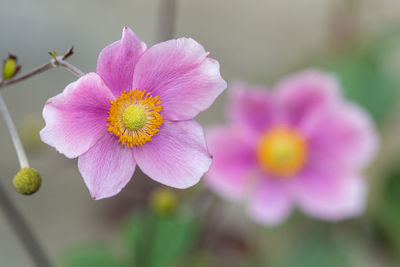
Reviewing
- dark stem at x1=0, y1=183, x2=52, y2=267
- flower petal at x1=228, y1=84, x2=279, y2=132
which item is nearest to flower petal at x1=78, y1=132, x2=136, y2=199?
dark stem at x1=0, y1=183, x2=52, y2=267

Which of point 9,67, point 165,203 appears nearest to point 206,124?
point 165,203

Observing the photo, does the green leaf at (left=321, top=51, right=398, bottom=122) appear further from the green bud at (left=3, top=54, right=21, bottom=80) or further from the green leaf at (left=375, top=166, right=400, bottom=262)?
the green bud at (left=3, top=54, right=21, bottom=80)

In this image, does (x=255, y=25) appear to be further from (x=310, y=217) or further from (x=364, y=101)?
(x=310, y=217)

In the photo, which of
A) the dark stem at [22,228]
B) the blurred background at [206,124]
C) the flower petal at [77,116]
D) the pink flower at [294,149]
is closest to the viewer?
the flower petal at [77,116]

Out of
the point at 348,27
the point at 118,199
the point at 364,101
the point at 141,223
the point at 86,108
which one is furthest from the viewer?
the point at 348,27

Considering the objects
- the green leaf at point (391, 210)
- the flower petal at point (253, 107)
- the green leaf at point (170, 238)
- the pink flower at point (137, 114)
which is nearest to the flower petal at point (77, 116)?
the pink flower at point (137, 114)

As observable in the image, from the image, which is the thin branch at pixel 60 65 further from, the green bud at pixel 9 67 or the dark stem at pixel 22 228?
the dark stem at pixel 22 228

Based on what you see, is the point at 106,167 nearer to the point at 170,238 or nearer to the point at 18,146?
the point at 18,146

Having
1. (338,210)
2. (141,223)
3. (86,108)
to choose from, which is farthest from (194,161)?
(338,210)
